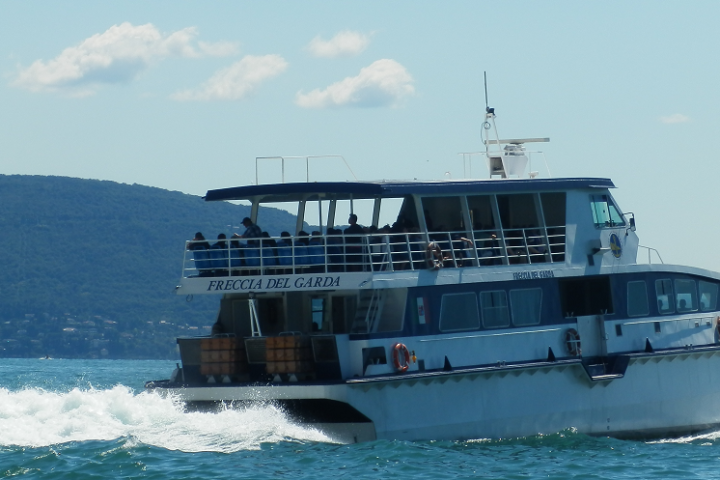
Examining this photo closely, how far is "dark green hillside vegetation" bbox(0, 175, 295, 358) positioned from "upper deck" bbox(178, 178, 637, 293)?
80609 mm

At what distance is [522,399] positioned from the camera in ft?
74.5

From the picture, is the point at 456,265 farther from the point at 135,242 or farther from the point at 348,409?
the point at 135,242

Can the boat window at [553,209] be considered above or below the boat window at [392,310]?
above

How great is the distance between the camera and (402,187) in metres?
22.3

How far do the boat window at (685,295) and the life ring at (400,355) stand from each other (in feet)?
24.0

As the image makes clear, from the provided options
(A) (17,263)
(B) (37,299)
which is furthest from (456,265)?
(A) (17,263)

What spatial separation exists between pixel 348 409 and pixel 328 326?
2103 millimetres

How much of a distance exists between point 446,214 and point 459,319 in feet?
8.55

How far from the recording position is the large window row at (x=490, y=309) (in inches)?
887

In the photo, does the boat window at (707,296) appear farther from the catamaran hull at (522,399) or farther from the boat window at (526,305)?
the boat window at (526,305)

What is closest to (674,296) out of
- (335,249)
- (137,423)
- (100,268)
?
(335,249)

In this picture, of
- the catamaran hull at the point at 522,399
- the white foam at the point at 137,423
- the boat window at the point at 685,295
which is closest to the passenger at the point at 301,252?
the catamaran hull at the point at 522,399

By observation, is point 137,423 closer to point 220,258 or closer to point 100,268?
point 220,258

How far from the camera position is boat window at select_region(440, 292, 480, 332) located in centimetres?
2244
